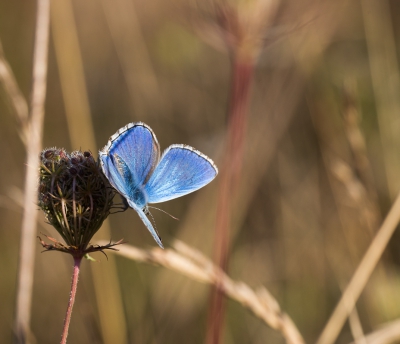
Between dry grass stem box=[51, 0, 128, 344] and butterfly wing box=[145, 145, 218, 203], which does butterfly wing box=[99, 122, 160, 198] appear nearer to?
butterfly wing box=[145, 145, 218, 203]

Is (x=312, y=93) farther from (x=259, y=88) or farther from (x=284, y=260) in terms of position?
(x=284, y=260)

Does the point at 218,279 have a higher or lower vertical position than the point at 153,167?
lower

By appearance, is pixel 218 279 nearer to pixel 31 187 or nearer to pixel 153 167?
pixel 153 167

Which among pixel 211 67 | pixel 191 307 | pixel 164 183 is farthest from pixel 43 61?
pixel 211 67

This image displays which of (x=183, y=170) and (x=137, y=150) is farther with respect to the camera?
(x=183, y=170)

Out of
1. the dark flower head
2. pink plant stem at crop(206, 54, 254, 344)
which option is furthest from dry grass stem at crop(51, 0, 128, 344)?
the dark flower head

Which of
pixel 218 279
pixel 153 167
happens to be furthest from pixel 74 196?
pixel 218 279
